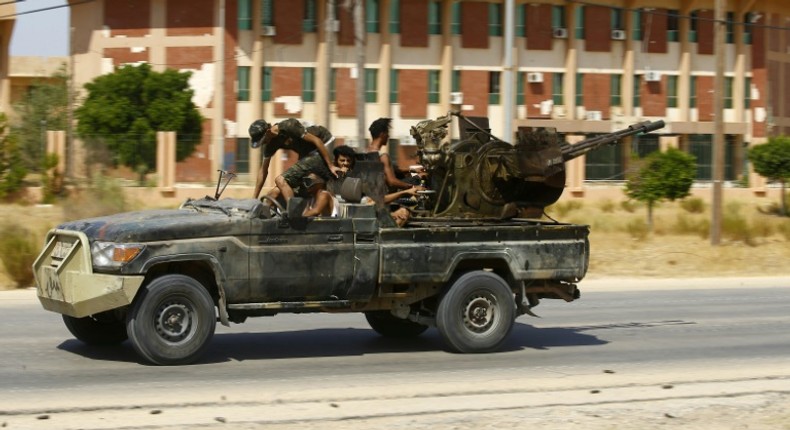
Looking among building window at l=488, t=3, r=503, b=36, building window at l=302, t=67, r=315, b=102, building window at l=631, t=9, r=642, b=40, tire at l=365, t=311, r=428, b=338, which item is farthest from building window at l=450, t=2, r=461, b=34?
tire at l=365, t=311, r=428, b=338

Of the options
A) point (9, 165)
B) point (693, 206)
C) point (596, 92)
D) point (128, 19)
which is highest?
point (128, 19)

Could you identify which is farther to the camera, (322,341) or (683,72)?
(683,72)

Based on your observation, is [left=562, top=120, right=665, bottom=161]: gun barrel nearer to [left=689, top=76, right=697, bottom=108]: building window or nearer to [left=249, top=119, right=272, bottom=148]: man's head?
[left=249, top=119, right=272, bottom=148]: man's head

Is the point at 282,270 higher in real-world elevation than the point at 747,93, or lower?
lower

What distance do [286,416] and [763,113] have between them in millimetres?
54821

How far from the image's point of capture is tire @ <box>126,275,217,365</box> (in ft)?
36.2

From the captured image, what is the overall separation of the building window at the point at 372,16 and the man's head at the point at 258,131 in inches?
1648

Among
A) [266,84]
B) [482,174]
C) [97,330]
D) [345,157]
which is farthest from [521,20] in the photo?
[97,330]

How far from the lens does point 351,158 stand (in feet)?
41.5

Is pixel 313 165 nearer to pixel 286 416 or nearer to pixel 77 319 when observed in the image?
pixel 77 319

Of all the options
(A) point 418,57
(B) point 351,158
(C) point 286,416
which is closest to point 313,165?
(B) point 351,158

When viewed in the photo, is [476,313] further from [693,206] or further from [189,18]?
[189,18]

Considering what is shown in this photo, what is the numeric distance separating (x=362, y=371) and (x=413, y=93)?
4332 cm

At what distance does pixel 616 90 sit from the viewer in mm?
57594
